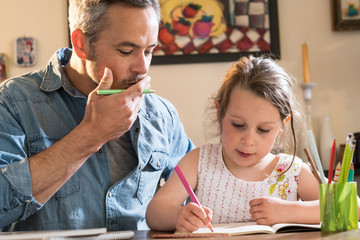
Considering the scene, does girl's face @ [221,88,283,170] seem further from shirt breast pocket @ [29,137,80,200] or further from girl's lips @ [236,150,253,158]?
shirt breast pocket @ [29,137,80,200]

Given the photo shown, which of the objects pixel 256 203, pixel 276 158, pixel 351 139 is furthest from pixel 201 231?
pixel 276 158

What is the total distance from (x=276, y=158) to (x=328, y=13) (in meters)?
1.74

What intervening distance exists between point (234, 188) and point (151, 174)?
0.28 metres

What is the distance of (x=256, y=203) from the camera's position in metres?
1.15

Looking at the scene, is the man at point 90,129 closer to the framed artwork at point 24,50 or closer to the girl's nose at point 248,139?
the girl's nose at point 248,139

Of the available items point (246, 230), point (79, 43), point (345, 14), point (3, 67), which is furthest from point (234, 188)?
point (3, 67)

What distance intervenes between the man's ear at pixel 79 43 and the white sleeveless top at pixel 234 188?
46 centimetres

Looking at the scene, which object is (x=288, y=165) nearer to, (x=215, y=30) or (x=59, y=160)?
(x=59, y=160)

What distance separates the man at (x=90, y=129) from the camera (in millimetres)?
1266

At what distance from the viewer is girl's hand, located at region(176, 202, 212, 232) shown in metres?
1.07

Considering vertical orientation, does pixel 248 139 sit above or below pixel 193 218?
above

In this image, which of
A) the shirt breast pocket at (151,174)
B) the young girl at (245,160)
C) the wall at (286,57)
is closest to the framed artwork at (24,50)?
the wall at (286,57)

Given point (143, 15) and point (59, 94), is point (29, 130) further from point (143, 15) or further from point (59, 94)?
point (143, 15)

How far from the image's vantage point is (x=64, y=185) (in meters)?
1.43
